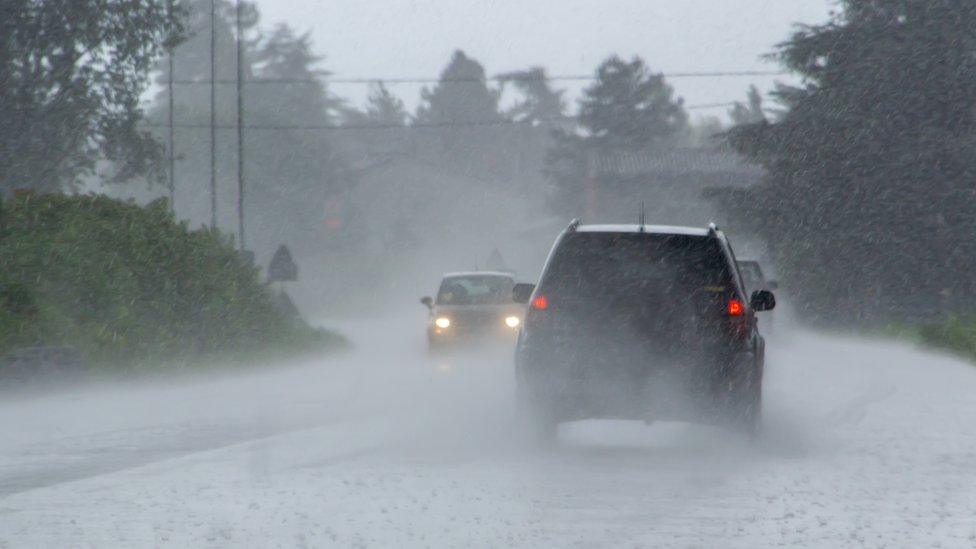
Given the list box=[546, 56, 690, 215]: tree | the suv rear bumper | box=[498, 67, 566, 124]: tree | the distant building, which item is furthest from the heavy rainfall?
box=[498, 67, 566, 124]: tree

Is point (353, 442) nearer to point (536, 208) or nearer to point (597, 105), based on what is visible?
point (597, 105)

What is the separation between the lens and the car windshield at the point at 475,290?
28578 mm

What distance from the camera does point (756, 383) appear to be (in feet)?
42.9

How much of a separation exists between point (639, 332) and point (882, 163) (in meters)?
31.2

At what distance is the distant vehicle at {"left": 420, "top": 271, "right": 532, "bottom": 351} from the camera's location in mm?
27844

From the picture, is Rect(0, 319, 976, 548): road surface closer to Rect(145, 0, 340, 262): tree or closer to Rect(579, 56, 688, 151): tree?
Rect(145, 0, 340, 262): tree

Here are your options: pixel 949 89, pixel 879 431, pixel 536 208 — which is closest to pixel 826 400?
pixel 879 431

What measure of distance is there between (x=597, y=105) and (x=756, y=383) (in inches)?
4020

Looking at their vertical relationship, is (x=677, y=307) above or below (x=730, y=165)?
below

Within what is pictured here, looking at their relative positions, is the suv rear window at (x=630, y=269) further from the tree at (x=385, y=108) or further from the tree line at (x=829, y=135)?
the tree at (x=385, y=108)

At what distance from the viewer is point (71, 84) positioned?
43562 mm

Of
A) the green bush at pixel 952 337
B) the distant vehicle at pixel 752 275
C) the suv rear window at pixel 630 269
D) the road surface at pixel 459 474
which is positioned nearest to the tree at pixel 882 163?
the green bush at pixel 952 337

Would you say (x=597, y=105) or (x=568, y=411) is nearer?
(x=568, y=411)

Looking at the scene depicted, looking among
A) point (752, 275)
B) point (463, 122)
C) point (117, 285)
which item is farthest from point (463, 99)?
point (117, 285)
